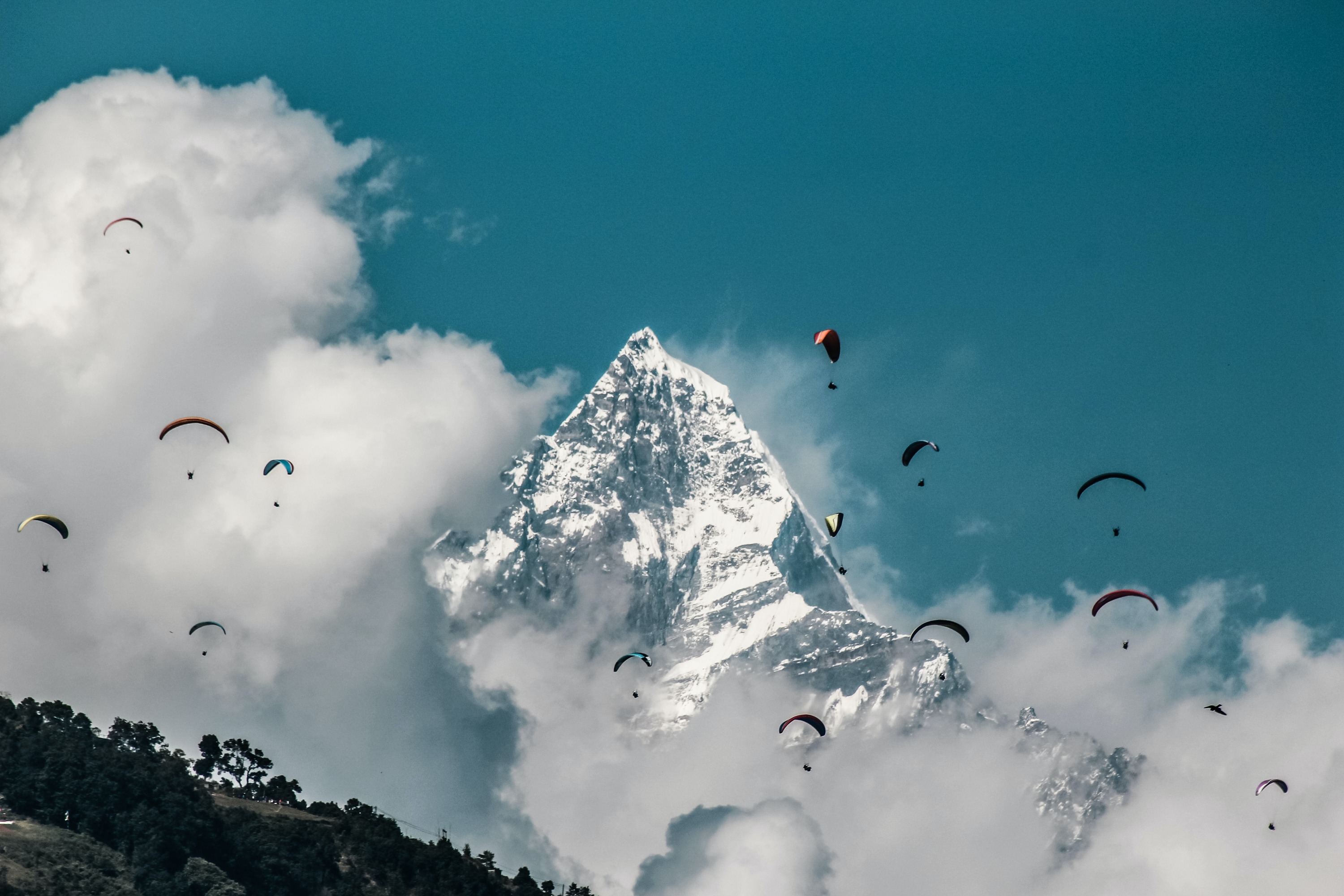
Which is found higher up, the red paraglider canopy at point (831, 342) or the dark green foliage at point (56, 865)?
the red paraglider canopy at point (831, 342)

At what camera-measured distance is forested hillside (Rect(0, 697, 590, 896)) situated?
428 feet

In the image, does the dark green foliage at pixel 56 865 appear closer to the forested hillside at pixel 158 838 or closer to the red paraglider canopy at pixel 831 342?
the forested hillside at pixel 158 838

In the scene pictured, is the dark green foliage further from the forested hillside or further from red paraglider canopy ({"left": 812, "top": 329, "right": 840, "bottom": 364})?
red paraglider canopy ({"left": 812, "top": 329, "right": 840, "bottom": 364})

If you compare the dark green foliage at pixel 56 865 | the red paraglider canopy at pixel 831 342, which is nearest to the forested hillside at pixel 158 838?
the dark green foliage at pixel 56 865

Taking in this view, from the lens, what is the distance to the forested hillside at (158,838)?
130m

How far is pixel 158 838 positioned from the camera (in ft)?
447

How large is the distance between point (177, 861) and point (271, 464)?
147 ft

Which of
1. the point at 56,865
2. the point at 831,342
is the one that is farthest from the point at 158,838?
the point at 831,342

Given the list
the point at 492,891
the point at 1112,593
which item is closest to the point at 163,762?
the point at 492,891

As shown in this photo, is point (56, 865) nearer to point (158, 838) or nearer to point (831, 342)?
point (158, 838)

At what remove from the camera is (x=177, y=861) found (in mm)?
136625

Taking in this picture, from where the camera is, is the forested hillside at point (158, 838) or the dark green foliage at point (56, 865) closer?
the dark green foliage at point (56, 865)

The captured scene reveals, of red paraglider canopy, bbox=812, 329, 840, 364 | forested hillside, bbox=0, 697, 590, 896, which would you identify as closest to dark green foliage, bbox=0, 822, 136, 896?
forested hillside, bbox=0, 697, 590, 896

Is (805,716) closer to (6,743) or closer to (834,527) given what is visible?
(834,527)
